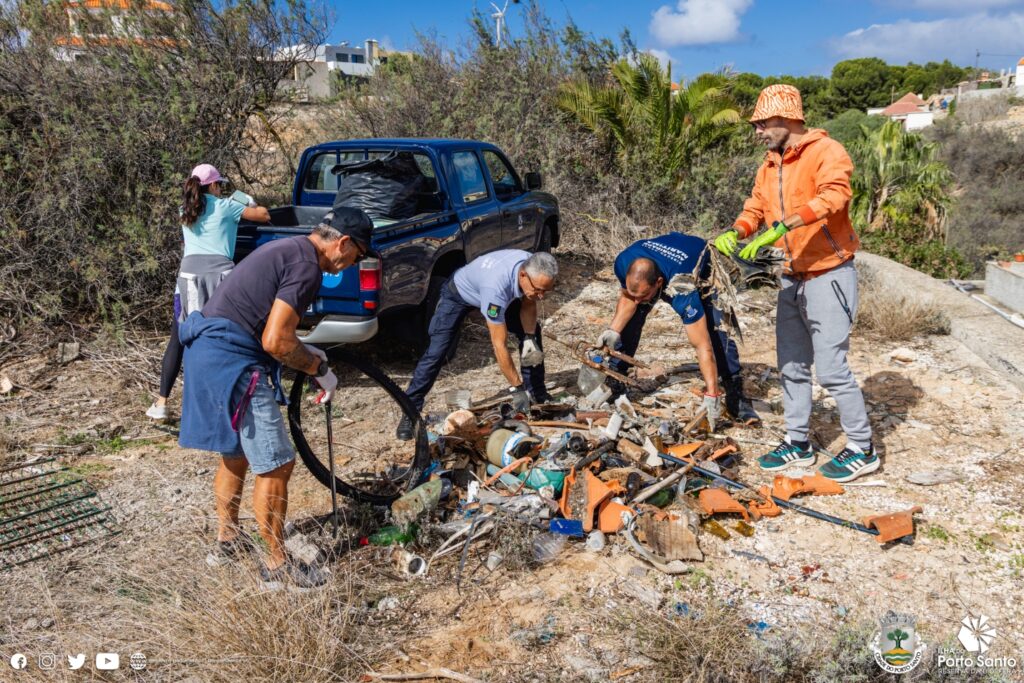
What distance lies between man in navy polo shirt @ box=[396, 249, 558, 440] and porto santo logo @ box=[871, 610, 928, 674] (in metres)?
2.49

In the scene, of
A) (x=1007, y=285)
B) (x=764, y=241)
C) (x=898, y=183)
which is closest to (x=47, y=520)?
(x=764, y=241)

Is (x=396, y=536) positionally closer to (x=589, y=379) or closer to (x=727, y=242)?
(x=589, y=379)

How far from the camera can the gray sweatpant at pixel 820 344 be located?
4.15m

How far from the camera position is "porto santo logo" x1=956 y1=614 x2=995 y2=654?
10.0 feet

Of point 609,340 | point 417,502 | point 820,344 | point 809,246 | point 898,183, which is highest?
point 809,246

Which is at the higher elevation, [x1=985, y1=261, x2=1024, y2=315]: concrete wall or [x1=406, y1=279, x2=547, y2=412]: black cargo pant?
[x1=406, y1=279, x2=547, y2=412]: black cargo pant

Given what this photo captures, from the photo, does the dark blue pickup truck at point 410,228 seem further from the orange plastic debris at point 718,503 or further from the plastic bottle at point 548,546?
the orange plastic debris at point 718,503

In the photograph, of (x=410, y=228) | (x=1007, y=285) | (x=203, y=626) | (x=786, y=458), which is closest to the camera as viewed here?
(x=203, y=626)

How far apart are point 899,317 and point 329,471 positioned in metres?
5.56

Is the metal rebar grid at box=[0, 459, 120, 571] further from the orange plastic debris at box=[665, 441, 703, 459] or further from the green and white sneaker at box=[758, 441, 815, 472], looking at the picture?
the green and white sneaker at box=[758, 441, 815, 472]

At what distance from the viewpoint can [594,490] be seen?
3.92 metres

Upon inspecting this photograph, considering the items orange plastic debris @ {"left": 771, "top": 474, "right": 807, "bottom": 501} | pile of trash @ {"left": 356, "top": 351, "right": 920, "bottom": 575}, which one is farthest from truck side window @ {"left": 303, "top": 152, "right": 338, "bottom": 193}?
orange plastic debris @ {"left": 771, "top": 474, "right": 807, "bottom": 501}

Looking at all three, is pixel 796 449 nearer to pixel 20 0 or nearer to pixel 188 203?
pixel 188 203

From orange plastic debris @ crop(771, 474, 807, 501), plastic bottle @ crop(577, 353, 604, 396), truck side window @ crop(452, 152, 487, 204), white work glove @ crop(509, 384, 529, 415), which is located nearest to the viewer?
orange plastic debris @ crop(771, 474, 807, 501)
